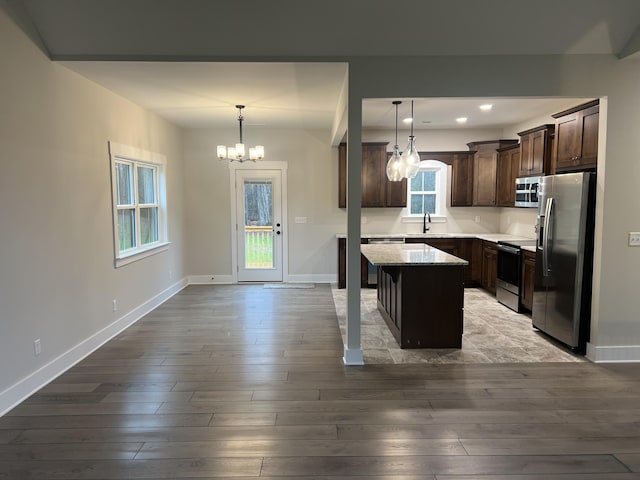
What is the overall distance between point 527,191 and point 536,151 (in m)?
0.55

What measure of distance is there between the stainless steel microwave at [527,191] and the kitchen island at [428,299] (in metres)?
2.24

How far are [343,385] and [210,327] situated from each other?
2.09 m

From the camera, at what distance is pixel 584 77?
3424mm

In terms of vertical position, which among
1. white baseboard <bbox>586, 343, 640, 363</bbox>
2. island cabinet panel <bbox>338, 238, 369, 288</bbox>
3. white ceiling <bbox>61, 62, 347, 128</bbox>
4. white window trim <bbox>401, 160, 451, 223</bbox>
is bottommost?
white baseboard <bbox>586, 343, 640, 363</bbox>

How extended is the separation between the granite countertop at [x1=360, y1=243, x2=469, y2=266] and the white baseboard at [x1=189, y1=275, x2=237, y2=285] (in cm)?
319

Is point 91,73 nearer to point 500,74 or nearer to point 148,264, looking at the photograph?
point 148,264

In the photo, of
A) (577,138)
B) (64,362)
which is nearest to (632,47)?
(577,138)

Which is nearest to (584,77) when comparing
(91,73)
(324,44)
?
(324,44)

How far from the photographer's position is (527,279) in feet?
16.2

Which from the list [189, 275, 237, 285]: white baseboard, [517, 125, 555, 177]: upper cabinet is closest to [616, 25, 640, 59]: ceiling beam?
[517, 125, 555, 177]: upper cabinet

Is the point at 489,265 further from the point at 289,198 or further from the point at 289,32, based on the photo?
the point at 289,32

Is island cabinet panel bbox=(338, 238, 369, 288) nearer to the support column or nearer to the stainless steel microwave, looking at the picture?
the stainless steel microwave

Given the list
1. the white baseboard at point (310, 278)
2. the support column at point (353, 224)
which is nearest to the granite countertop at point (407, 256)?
the support column at point (353, 224)

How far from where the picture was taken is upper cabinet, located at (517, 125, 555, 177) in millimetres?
5141
